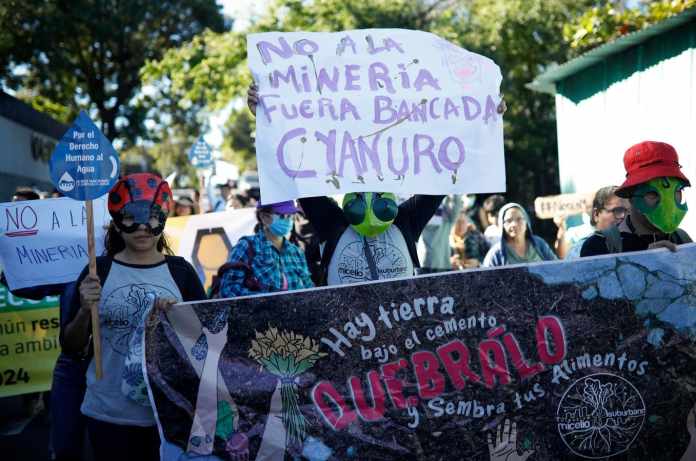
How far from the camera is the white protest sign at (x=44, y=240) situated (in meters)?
5.57

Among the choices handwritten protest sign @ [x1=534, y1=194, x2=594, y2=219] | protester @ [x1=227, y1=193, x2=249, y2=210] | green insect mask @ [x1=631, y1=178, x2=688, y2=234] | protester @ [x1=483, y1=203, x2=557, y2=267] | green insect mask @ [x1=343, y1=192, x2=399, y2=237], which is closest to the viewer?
green insect mask @ [x1=631, y1=178, x2=688, y2=234]

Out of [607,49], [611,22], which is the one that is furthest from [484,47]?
[607,49]

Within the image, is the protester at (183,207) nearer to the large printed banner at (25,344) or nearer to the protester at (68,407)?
the large printed banner at (25,344)

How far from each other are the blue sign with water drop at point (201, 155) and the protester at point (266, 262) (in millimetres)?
7976

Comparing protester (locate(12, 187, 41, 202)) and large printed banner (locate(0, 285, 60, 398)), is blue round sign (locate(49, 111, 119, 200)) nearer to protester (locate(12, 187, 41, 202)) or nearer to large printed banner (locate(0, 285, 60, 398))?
protester (locate(12, 187, 41, 202))

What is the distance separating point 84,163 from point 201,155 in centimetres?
992

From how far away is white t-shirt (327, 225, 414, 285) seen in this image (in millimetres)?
5176

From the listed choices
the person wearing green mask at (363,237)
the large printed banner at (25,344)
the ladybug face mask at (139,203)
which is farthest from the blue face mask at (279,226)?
the large printed banner at (25,344)

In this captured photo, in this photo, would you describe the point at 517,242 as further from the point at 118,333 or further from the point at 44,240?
the point at 118,333

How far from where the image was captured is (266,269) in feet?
19.1

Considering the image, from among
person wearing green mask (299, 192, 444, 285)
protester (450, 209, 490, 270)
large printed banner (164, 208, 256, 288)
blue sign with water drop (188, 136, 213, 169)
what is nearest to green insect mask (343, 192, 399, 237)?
person wearing green mask (299, 192, 444, 285)

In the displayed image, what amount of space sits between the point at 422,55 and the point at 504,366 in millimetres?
1816

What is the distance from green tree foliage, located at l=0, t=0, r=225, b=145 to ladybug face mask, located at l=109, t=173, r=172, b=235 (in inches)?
1069

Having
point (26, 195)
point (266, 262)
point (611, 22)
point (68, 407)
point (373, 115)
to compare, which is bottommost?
point (68, 407)
